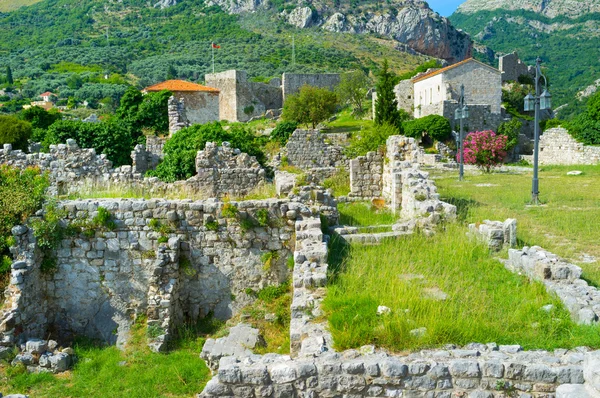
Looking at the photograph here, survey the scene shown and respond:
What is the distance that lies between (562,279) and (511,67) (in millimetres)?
62727

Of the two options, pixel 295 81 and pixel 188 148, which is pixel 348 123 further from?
pixel 188 148

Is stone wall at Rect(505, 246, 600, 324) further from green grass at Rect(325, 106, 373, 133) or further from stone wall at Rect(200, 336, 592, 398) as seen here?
green grass at Rect(325, 106, 373, 133)

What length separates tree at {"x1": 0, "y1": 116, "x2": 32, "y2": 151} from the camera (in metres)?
31.7

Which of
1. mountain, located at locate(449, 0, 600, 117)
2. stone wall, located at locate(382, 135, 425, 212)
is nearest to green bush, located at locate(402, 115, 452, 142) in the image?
stone wall, located at locate(382, 135, 425, 212)

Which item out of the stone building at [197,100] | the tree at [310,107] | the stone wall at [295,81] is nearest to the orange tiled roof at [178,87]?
the stone building at [197,100]

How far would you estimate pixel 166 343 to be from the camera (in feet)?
25.1

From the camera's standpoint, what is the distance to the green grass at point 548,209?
9.13 m

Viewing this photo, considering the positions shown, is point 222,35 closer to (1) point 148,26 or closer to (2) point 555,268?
(1) point 148,26

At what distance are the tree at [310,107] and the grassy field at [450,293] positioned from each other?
36.7 metres

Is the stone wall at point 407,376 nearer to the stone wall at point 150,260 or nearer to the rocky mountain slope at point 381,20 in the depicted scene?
the stone wall at point 150,260

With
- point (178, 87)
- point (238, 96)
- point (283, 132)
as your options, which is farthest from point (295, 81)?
point (283, 132)

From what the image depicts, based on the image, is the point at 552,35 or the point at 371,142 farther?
the point at 552,35

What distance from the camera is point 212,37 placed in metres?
119

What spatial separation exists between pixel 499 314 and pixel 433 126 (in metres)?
39.6
